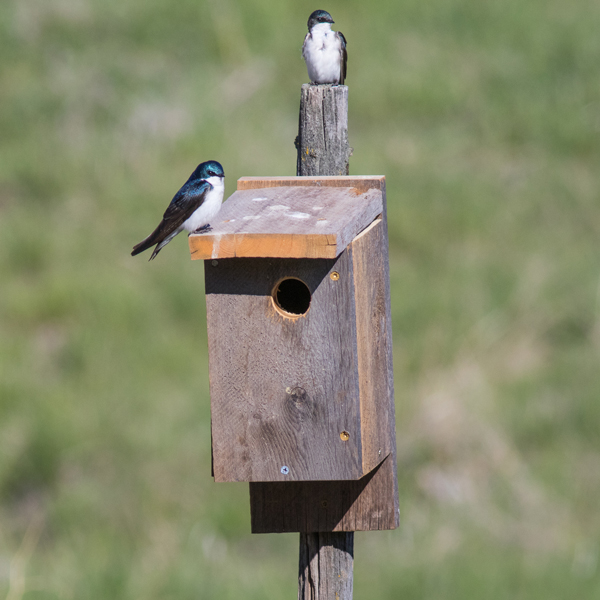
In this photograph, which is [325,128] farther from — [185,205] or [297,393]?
[297,393]

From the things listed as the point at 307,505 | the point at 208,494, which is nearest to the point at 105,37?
the point at 208,494

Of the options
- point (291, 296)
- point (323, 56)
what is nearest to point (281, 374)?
point (291, 296)

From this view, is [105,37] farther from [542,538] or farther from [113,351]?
[542,538]

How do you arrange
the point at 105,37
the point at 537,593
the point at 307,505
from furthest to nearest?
the point at 105,37 < the point at 537,593 < the point at 307,505

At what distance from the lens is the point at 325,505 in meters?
2.60

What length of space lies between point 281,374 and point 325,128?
772 millimetres

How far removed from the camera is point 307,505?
2596 mm

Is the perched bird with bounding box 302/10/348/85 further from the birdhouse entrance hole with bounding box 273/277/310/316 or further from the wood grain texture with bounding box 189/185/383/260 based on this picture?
the wood grain texture with bounding box 189/185/383/260

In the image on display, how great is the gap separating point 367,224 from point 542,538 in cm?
317

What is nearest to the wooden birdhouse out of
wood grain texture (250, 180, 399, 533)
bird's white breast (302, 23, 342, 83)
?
wood grain texture (250, 180, 399, 533)

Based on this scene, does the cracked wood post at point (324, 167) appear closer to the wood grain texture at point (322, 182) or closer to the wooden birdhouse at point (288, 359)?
the wood grain texture at point (322, 182)

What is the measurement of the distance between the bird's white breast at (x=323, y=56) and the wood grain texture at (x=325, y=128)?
5.46 ft

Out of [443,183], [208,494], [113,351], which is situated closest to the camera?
[208,494]

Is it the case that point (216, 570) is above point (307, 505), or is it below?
below
